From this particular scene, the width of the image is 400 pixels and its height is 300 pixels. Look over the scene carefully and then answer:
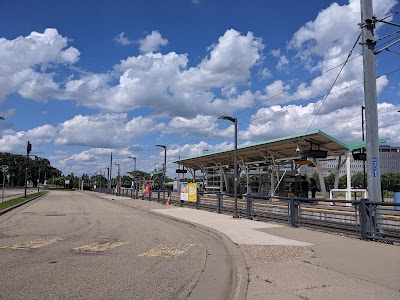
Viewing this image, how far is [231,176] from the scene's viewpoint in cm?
4609

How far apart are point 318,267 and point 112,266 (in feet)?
13.5

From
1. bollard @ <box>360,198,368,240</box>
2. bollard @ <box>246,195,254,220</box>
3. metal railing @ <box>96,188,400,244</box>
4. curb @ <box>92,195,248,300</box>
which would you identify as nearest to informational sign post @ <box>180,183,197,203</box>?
metal railing @ <box>96,188,400,244</box>

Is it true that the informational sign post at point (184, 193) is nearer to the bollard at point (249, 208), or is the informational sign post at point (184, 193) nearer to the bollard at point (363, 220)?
the bollard at point (249, 208)

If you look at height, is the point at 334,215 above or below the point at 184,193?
below

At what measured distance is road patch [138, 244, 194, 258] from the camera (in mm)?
9359

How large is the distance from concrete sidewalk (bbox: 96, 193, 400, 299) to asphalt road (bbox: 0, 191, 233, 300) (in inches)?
27.5

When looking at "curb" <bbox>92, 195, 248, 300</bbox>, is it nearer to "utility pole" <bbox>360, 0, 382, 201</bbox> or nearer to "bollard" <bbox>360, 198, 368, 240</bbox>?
"bollard" <bbox>360, 198, 368, 240</bbox>

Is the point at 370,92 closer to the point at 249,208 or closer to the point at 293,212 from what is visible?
the point at 293,212

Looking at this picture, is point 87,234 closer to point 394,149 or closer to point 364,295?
point 364,295

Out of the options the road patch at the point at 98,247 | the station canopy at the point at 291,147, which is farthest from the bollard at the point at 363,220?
the station canopy at the point at 291,147

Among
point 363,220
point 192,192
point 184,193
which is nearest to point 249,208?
point 363,220

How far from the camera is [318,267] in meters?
7.48

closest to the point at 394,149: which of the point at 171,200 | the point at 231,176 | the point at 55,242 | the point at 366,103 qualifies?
the point at 231,176

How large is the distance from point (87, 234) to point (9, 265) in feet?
17.1
